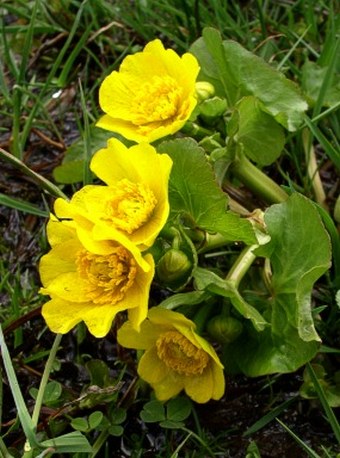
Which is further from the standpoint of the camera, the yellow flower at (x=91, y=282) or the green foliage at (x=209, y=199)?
the green foliage at (x=209, y=199)

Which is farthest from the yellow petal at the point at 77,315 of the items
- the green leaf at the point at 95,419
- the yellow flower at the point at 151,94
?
the yellow flower at the point at 151,94

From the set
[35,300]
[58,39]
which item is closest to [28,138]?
[58,39]

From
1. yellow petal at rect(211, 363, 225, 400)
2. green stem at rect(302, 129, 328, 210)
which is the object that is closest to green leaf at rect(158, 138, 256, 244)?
yellow petal at rect(211, 363, 225, 400)

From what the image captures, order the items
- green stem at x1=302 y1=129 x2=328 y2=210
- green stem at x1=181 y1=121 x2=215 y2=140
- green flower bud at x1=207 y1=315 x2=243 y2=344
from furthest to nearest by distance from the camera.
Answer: green stem at x1=302 y1=129 x2=328 y2=210 → green stem at x1=181 y1=121 x2=215 y2=140 → green flower bud at x1=207 y1=315 x2=243 y2=344

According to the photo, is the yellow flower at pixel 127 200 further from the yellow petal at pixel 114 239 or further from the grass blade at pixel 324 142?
the grass blade at pixel 324 142

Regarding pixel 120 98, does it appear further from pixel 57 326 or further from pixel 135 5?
pixel 135 5

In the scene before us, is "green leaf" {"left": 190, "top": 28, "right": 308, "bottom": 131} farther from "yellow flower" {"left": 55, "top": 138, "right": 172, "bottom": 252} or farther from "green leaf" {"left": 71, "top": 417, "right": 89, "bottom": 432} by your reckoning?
"green leaf" {"left": 71, "top": 417, "right": 89, "bottom": 432}
